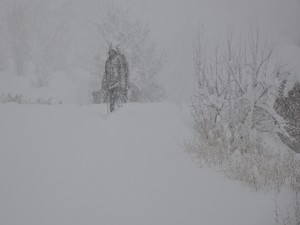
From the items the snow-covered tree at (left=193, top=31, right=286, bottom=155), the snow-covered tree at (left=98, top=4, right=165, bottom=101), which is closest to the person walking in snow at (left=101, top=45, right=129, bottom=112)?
the snow-covered tree at (left=193, top=31, right=286, bottom=155)

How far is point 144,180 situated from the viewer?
3674 millimetres

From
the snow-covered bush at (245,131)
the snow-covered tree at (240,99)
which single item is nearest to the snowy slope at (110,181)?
the snow-covered bush at (245,131)

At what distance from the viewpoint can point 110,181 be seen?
3607 mm

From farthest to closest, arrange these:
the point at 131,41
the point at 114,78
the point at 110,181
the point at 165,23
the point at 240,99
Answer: the point at 165,23
the point at 131,41
the point at 114,78
the point at 240,99
the point at 110,181

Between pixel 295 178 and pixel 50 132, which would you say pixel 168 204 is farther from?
pixel 50 132

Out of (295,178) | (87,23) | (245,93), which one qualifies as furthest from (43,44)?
(295,178)

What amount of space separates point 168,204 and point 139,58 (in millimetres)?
15208

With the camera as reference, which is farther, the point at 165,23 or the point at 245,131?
the point at 165,23

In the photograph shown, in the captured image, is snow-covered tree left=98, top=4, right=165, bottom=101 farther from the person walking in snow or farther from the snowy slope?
the snowy slope

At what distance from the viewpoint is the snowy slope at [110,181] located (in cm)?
285

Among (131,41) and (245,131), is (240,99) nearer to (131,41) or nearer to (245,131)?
(245,131)

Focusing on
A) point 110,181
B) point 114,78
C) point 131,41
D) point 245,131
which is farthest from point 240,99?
point 131,41

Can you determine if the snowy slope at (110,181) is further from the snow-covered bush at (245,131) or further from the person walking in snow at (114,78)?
the person walking in snow at (114,78)

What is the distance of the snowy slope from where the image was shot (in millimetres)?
2854
